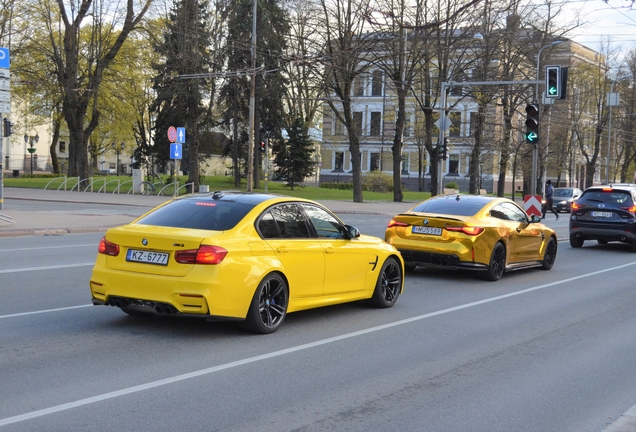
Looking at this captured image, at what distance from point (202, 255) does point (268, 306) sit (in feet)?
3.35

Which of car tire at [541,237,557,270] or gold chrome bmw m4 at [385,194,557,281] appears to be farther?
car tire at [541,237,557,270]

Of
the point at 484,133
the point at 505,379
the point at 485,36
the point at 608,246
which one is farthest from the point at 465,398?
the point at 484,133

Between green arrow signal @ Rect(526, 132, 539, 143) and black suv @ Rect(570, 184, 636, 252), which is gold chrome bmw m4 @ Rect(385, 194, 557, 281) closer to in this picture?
black suv @ Rect(570, 184, 636, 252)

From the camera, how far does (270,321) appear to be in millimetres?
8289

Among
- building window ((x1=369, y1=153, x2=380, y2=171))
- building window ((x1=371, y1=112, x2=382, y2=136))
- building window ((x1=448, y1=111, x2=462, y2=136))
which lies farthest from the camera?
building window ((x1=369, y1=153, x2=380, y2=171))

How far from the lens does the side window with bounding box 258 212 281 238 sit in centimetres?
841

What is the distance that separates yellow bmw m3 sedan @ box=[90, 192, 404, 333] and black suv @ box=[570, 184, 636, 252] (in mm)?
13164

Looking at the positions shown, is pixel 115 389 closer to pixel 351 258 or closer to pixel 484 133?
pixel 351 258

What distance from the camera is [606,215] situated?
20.7 m

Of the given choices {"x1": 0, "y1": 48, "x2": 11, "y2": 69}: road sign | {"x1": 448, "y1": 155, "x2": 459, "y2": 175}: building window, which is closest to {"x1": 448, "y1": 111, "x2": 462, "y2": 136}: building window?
→ {"x1": 448, "y1": 155, "x2": 459, "y2": 175}: building window

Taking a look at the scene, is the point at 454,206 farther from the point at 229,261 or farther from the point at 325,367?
the point at 325,367

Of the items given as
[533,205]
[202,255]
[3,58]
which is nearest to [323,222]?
[202,255]

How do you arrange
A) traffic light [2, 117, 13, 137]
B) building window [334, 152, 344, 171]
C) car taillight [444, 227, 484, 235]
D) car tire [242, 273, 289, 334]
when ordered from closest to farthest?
car tire [242, 273, 289, 334]
car taillight [444, 227, 484, 235]
traffic light [2, 117, 13, 137]
building window [334, 152, 344, 171]

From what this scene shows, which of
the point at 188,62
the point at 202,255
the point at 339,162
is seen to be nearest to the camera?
the point at 202,255
